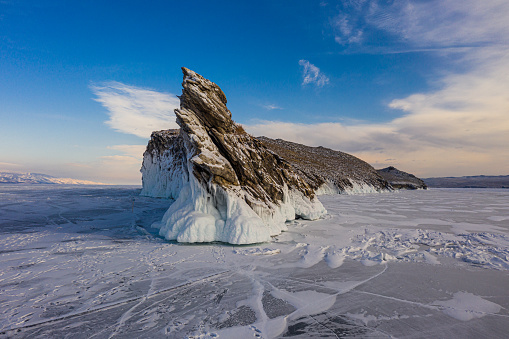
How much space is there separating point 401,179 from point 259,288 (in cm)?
9633

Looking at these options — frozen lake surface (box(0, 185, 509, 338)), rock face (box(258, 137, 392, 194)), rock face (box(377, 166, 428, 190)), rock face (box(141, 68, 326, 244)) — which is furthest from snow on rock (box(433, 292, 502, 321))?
rock face (box(377, 166, 428, 190))

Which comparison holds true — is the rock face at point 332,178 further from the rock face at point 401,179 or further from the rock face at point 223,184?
the rock face at point 223,184

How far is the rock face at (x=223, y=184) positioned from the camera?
9.59 meters

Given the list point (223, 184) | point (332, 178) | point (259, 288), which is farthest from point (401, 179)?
point (259, 288)

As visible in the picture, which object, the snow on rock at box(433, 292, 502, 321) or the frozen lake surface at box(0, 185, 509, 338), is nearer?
the frozen lake surface at box(0, 185, 509, 338)

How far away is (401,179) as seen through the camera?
280 feet

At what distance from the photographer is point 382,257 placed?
7621 millimetres

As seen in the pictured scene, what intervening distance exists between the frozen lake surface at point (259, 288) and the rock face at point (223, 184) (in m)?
0.75

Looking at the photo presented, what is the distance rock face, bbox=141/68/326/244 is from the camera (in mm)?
9594

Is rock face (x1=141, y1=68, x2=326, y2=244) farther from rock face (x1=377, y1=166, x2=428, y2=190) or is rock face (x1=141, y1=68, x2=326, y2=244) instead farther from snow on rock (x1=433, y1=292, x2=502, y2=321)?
rock face (x1=377, y1=166, x2=428, y2=190)

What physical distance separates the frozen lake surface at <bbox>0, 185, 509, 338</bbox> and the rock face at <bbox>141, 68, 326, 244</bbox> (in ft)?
2.46

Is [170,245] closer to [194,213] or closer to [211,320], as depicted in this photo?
[194,213]

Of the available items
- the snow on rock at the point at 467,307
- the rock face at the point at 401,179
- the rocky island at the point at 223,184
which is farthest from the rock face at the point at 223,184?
the rock face at the point at 401,179

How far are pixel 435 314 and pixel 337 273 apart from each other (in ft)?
7.70
